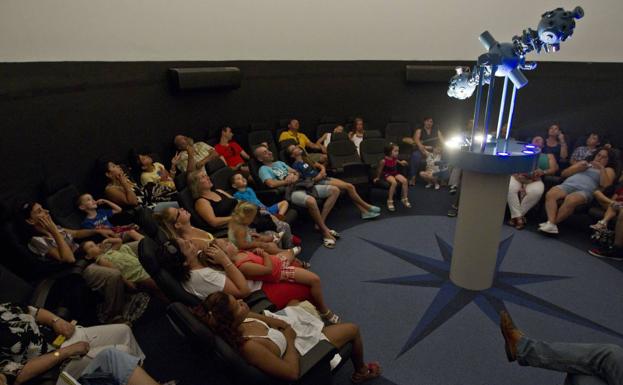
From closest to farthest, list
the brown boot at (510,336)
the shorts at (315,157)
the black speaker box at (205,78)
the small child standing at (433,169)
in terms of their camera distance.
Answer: the brown boot at (510,336), the black speaker box at (205,78), the shorts at (315,157), the small child standing at (433,169)

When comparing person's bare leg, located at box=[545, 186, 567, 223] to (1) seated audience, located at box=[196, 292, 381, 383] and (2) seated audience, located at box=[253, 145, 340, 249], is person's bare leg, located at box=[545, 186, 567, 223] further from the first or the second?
(1) seated audience, located at box=[196, 292, 381, 383]

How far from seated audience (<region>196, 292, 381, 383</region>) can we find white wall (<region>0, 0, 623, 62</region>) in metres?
3.04

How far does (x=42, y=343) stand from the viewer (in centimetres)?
198

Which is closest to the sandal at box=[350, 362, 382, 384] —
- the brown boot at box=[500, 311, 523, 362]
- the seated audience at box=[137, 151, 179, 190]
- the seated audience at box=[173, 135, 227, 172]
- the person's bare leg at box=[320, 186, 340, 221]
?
the brown boot at box=[500, 311, 523, 362]

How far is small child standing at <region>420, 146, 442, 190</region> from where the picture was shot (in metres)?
5.98

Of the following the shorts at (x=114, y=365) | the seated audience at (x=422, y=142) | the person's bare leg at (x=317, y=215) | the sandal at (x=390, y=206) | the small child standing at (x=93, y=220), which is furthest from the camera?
the seated audience at (x=422, y=142)

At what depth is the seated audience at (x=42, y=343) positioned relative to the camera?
1.82 m

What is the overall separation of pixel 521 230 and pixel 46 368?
4698 millimetres

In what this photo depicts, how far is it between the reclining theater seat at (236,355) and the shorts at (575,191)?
3.91m

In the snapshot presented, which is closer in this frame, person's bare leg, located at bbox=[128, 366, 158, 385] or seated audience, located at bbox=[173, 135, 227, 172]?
person's bare leg, located at bbox=[128, 366, 158, 385]

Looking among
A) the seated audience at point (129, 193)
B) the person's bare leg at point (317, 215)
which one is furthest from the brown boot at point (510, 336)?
the seated audience at point (129, 193)

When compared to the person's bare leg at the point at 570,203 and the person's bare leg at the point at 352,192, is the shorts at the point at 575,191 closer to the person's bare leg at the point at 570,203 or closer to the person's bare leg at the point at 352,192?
the person's bare leg at the point at 570,203

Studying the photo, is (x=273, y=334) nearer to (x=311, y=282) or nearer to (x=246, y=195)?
(x=311, y=282)

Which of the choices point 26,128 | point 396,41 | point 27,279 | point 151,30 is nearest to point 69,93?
point 26,128
